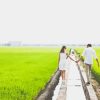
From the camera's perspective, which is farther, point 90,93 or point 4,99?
point 90,93

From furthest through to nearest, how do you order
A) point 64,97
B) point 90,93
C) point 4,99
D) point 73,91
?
1. point 73,91
2. point 90,93
3. point 64,97
4. point 4,99

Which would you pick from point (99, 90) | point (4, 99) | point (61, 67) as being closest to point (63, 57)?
point (61, 67)

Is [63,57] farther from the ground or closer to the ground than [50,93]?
farther from the ground

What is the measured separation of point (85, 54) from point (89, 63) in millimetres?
439

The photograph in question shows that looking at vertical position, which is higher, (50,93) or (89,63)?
(89,63)

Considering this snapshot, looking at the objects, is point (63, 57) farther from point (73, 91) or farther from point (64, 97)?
point (64, 97)

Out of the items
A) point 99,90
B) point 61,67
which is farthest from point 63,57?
point 99,90

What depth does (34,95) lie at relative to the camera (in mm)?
11883

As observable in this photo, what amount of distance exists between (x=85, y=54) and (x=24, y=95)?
14.1 feet

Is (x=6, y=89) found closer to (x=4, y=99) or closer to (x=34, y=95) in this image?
(x=34, y=95)

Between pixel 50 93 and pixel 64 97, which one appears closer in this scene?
pixel 64 97

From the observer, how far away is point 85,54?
1511 centimetres

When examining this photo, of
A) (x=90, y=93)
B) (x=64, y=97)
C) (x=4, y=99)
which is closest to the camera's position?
(x=4, y=99)

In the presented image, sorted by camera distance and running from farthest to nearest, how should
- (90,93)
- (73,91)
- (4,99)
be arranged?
(73,91), (90,93), (4,99)
